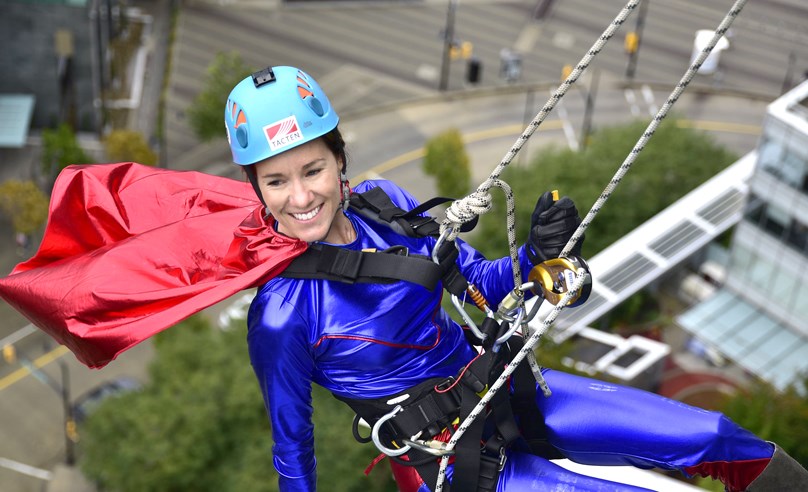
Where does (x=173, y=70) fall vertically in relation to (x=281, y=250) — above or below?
below

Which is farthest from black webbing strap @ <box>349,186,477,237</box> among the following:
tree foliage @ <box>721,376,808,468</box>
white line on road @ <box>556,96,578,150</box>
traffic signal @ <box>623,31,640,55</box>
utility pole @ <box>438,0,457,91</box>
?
traffic signal @ <box>623,31,640,55</box>

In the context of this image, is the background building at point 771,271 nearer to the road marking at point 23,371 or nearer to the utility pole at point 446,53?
the utility pole at point 446,53

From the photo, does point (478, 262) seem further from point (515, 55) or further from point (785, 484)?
point (515, 55)

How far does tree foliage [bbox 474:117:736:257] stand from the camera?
4275cm

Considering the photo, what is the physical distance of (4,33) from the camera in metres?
49.0

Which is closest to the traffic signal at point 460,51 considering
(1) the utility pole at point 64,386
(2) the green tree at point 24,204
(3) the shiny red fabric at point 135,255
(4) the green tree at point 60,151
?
(4) the green tree at point 60,151

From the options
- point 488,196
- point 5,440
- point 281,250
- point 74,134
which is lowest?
point 5,440

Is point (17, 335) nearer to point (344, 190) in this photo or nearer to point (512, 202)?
point (344, 190)

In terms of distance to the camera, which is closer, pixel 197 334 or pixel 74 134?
pixel 197 334

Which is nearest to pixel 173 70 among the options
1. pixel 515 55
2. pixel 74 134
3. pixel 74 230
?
pixel 74 134

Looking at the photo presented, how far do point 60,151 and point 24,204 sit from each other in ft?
9.52

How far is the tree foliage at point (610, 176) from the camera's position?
4275cm

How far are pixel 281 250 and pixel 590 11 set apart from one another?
57.1 meters

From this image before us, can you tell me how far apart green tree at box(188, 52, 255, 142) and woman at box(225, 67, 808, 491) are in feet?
132
